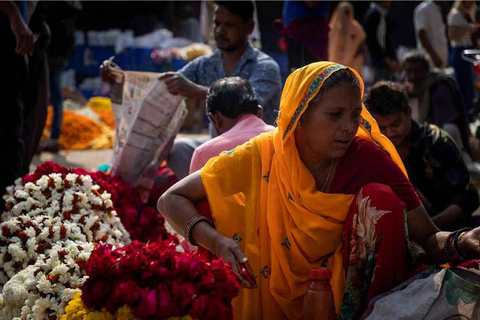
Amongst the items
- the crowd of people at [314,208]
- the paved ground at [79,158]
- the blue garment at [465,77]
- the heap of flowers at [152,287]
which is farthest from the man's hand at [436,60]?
the heap of flowers at [152,287]

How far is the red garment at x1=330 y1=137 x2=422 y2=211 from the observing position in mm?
3203

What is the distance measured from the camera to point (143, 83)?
16.4 ft

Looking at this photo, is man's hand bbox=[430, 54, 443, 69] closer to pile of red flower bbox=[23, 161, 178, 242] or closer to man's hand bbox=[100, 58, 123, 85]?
man's hand bbox=[100, 58, 123, 85]

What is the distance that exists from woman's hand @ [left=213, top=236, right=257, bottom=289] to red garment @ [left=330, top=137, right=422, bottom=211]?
1.69 feet

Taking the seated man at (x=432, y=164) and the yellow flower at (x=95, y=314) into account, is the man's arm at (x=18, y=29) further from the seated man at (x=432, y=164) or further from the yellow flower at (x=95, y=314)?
the yellow flower at (x=95, y=314)

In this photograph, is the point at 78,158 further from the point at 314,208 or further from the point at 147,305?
the point at 147,305

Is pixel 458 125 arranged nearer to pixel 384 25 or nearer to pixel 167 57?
pixel 384 25

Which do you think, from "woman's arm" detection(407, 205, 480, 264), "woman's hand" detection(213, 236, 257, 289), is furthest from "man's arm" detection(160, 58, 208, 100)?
"woman's arm" detection(407, 205, 480, 264)

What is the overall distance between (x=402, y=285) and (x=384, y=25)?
8.11m

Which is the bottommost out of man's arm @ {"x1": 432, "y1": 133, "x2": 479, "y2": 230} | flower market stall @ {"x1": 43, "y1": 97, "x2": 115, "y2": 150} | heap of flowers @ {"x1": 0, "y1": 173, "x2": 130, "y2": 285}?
flower market stall @ {"x1": 43, "y1": 97, "x2": 115, "y2": 150}

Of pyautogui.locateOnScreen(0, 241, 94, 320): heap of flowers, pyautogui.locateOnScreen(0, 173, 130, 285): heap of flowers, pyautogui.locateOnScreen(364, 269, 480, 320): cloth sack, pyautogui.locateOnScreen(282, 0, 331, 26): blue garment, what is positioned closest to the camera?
pyautogui.locateOnScreen(364, 269, 480, 320): cloth sack

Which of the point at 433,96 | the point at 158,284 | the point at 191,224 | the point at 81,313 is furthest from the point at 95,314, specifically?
the point at 433,96

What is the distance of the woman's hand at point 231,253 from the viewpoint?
2959 mm

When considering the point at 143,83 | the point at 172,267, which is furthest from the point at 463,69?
the point at 172,267
